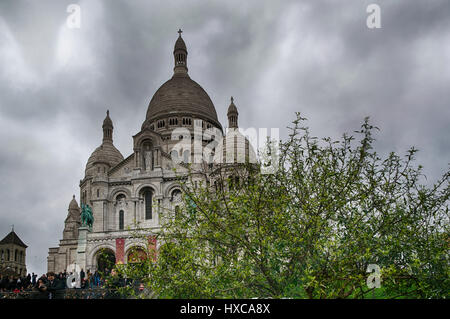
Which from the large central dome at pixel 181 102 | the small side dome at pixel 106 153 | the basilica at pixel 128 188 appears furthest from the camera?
the large central dome at pixel 181 102

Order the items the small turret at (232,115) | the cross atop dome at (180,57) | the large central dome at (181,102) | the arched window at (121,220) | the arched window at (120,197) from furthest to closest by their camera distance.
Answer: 1. the cross atop dome at (180,57)
2. the large central dome at (181,102)
3. the small turret at (232,115)
4. the arched window at (120,197)
5. the arched window at (121,220)

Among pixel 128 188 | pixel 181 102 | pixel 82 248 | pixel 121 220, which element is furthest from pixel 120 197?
pixel 181 102

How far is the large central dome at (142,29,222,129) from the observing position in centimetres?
7506

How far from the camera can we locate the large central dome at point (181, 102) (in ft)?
246

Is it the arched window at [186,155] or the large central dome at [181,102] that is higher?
the large central dome at [181,102]

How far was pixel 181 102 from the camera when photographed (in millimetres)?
76062

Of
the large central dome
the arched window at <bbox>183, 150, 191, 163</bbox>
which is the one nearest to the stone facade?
the large central dome

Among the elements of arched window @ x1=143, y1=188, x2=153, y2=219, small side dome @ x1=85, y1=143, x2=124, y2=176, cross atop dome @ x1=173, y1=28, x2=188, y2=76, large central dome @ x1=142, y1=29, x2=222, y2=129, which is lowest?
arched window @ x1=143, y1=188, x2=153, y2=219

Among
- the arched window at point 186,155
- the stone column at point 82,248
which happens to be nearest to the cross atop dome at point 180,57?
the arched window at point 186,155

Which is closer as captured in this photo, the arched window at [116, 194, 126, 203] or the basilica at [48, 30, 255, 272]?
the basilica at [48, 30, 255, 272]

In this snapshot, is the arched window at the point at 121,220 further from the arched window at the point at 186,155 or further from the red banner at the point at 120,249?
the arched window at the point at 186,155

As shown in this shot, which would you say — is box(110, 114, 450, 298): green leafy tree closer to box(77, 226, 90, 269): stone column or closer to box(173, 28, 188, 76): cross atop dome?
box(77, 226, 90, 269): stone column

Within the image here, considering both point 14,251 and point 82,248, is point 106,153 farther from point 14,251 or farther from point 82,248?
point 14,251
